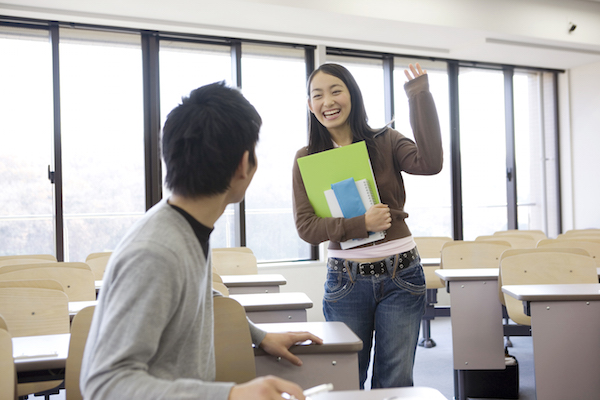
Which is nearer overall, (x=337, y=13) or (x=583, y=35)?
(x=337, y=13)

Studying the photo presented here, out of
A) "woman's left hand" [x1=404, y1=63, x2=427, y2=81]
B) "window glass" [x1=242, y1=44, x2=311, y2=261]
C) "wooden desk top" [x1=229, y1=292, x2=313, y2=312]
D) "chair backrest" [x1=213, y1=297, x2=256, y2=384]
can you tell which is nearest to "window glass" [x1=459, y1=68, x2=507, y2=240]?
"window glass" [x1=242, y1=44, x2=311, y2=261]

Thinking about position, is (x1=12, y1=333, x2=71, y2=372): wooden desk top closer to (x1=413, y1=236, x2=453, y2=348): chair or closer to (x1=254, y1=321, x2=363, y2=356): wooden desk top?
(x1=254, y1=321, x2=363, y2=356): wooden desk top

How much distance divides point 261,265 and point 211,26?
2338 millimetres

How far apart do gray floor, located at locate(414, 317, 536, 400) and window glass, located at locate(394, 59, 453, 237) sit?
1.71 metres

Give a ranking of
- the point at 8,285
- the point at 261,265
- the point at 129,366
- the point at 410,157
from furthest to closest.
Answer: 1. the point at 261,265
2. the point at 8,285
3. the point at 410,157
4. the point at 129,366

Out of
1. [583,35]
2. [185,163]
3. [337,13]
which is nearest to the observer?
[185,163]

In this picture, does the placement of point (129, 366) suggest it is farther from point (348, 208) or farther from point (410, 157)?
point (410, 157)

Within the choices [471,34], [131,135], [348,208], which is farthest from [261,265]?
[348,208]

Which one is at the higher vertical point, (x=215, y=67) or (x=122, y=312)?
(x=215, y=67)

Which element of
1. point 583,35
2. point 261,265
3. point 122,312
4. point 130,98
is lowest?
point 261,265

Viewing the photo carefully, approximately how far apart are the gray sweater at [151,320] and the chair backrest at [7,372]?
52 centimetres

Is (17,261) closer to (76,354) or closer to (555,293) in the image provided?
(76,354)

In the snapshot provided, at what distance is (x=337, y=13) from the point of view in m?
4.57

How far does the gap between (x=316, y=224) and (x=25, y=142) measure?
12.5 ft
